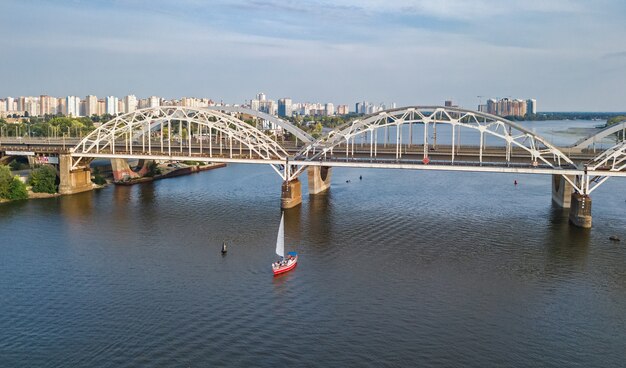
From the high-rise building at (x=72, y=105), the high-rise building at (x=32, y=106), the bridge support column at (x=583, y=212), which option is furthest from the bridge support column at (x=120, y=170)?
the high-rise building at (x=32, y=106)

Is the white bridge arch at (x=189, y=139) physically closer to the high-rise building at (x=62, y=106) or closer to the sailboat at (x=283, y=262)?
the sailboat at (x=283, y=262)

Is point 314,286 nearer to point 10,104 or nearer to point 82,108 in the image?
point 82,108

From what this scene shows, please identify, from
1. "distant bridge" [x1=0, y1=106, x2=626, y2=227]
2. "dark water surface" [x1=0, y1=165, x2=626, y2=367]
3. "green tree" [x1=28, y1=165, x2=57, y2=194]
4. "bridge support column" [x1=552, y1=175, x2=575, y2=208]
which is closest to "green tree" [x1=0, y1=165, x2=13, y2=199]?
"green tree" [x1=28, y1=165, x2=57, y2=194]

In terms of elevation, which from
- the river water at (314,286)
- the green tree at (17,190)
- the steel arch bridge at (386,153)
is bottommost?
the river water at (314,286)

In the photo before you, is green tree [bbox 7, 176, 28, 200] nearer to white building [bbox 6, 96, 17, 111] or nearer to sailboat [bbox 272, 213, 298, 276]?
sailboat [bbox 272, 213, 298, 276]

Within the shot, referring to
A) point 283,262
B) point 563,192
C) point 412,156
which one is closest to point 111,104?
point 412,156

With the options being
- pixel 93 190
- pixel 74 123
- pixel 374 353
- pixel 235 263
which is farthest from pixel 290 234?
pixel 74 123
